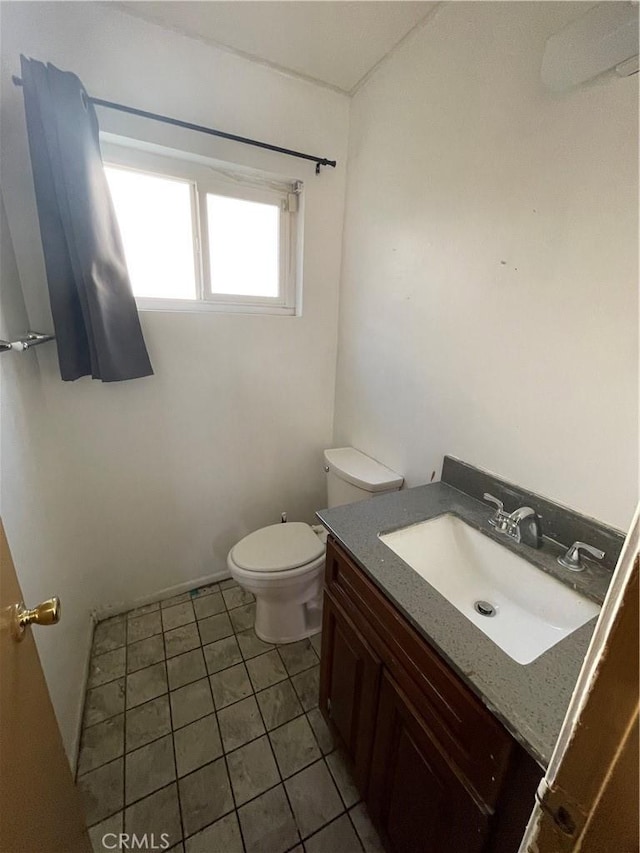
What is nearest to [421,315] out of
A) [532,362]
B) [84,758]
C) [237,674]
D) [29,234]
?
[532,362]

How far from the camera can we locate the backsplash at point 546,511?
879 mm

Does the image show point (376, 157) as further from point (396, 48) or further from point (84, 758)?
point (84, 758)

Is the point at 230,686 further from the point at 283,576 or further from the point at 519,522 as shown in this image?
the point at 519,522

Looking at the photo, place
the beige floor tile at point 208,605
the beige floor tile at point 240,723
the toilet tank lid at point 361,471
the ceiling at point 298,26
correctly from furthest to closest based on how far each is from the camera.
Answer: the beige floor tile at point 208,605
the toilet tank lid at point 361,471
the beige floor tile at point 240,723
the ceiling at point 298,26

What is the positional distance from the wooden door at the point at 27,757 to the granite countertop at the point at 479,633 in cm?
70

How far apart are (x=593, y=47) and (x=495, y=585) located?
4.30 feet

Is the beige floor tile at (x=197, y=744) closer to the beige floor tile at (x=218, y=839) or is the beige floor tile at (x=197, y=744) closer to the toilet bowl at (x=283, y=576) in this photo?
the beige floor tile at (x=218, y=839)

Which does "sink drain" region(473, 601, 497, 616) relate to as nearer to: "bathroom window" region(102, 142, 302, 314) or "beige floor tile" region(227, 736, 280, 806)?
"beige floor tile" region(227, 736, 280, 806)

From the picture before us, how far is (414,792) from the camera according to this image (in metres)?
0.80

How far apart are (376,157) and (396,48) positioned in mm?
330

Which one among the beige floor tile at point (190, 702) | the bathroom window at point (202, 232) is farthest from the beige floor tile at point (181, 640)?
the bathroom window at point (202, 232)

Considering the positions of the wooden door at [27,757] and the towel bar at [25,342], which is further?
the towel bar at [25,342]

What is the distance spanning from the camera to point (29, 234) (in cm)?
118

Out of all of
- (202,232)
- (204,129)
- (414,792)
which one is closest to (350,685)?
(414,792)
